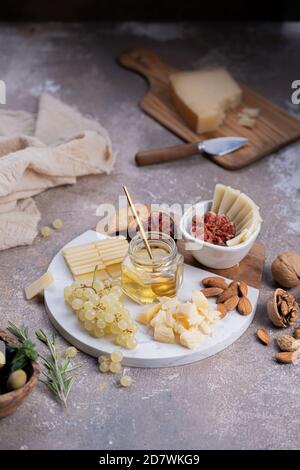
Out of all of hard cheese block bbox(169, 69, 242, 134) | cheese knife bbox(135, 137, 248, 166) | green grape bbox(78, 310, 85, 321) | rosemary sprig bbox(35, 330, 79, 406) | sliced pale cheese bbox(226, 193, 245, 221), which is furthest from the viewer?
hard cheese block bbox(169, 69, 242, 134)

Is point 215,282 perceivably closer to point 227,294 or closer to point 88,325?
point 227,294

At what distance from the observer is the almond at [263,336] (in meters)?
1.68

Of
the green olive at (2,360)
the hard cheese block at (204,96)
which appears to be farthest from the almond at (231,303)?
the hard cheese block at (204,96)

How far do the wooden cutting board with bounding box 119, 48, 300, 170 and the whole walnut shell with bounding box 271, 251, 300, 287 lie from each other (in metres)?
0.54

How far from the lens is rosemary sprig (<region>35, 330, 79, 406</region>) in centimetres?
154

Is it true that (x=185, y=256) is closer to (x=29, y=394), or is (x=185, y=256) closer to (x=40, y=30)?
(x=29, y=394)

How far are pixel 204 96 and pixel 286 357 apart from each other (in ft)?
3.81

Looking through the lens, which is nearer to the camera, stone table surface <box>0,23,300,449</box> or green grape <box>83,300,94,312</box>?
stone table surface <box>0,23,300,449</box>

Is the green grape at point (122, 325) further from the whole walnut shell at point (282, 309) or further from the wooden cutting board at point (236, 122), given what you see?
the wooden cutting board at point (236, 122)

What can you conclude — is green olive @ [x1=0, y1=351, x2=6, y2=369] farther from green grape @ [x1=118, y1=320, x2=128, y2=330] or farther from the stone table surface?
green grape @ [x1=118, y1=320, x2=128, y2=330]

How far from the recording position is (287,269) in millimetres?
1787

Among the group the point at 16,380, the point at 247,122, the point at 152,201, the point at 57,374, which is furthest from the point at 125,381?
the point at 247,122

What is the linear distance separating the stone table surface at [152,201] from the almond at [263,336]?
18mm

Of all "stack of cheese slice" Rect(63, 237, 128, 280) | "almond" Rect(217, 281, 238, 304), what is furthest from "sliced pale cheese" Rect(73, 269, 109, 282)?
"almond" Rect(217, 281, 238, 304)
